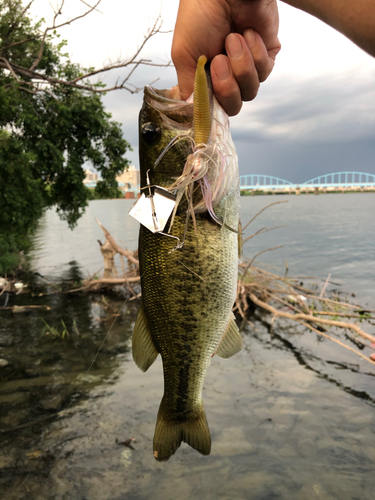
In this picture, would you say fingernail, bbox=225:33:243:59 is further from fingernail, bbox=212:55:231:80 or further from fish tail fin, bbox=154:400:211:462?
fish tail fin, bbox=154:400:211:462

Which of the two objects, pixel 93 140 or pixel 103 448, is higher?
pixel 93 140

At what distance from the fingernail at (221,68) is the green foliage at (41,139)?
13.9m

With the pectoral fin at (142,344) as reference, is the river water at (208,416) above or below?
below

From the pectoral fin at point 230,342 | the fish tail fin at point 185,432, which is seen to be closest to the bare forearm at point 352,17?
the pectoral fin at point 230,342

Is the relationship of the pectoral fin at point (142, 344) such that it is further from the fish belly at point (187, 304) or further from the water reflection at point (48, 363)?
the water reflection at point (48, 363)

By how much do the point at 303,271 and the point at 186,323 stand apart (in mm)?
19104

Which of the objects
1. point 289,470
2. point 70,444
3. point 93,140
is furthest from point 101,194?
point 289,470

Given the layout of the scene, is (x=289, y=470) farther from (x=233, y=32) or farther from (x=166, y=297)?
(x=233, y=32)

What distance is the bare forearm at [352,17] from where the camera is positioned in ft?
3.07

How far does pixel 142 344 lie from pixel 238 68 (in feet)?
4.82

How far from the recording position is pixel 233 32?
5.57 ft

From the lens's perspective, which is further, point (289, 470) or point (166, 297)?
point (289, 470)

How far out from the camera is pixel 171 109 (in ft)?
6.04

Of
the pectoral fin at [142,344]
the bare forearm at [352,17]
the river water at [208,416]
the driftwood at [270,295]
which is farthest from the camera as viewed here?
the driftwood at [270,295]
